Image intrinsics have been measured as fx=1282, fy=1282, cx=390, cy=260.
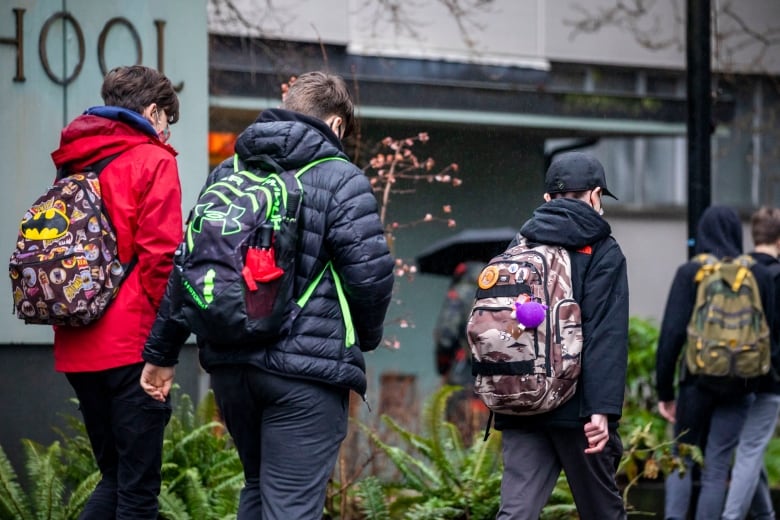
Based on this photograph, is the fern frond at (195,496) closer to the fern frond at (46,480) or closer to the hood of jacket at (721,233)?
the fern frond at (46,480)

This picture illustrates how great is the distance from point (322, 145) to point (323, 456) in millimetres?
990

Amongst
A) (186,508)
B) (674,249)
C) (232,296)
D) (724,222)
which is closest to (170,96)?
(232,296)

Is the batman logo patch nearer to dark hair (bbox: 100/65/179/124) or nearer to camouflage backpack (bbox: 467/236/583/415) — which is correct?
dark hair (bbox: 100/65/179/124)

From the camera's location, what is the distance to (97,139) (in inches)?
188

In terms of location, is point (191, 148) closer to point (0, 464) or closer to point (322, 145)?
point (0, 464)

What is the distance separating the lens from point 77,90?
23.3 ft

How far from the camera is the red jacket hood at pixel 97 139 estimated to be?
4.76 metres

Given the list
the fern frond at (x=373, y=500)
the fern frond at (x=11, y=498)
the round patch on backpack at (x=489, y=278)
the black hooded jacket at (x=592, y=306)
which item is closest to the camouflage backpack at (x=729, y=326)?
the fern frond at (x=373, y=500)

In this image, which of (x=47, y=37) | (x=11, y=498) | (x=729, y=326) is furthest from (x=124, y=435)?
(x=729, y=326)

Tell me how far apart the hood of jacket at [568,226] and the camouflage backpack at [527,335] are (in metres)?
0.07

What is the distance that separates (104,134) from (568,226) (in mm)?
1745

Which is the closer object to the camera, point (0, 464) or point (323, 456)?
point (323, 456)

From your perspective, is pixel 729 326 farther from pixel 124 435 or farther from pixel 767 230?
pixel 124 435

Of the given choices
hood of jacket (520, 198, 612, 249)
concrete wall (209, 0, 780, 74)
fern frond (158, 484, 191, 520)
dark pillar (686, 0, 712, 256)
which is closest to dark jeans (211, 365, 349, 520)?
hood of jacket (520, 198, 612, 249)
